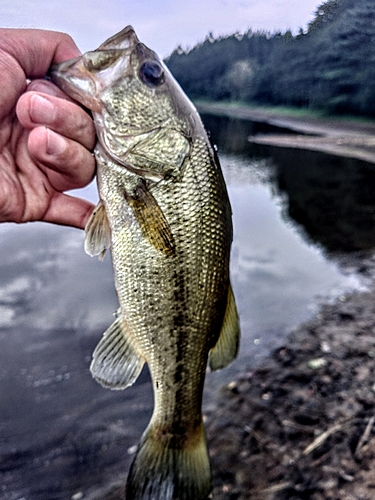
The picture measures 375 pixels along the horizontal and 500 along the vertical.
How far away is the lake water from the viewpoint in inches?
167

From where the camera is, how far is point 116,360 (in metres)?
2.10

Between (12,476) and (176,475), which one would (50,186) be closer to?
(176,475)

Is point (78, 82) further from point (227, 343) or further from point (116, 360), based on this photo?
point (227, 343)

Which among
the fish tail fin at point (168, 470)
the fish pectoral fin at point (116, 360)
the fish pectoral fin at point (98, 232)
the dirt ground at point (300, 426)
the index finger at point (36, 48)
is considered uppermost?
the index finger at point (36, 48)

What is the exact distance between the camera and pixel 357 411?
4238 mm

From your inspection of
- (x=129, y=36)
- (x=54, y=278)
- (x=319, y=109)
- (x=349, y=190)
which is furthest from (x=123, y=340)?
(x=319, y=109)

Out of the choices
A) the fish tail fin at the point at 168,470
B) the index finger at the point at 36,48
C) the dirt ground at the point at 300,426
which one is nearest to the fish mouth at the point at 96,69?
the index finger at the point at 36,48

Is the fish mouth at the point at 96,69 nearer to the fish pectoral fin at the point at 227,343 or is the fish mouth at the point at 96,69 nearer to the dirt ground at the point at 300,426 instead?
the fish pectoral fin at the point at 227,343

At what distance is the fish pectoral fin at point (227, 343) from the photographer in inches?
85.5

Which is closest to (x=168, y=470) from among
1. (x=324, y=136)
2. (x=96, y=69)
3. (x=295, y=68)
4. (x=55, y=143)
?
(x=55, y=143)

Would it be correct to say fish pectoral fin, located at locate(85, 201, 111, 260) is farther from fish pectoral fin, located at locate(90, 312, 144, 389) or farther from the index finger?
the index finger

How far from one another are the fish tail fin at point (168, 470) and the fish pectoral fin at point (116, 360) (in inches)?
14.1

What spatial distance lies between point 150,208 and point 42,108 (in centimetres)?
58

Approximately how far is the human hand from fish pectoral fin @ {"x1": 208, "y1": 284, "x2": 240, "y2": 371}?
0.94 metres
